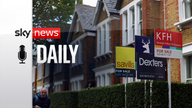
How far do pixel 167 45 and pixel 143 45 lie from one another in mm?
1024

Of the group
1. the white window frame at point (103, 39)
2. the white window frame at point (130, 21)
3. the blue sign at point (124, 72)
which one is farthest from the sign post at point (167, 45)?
the white window frame at point (103, 39)

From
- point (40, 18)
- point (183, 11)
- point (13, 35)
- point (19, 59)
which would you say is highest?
point (183, 11)

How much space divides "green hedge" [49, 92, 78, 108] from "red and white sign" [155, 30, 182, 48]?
7.75m

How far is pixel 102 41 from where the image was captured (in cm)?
1161

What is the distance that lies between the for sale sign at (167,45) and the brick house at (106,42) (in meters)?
3.73

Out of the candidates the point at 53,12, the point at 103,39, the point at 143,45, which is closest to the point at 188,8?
the point at 143,45

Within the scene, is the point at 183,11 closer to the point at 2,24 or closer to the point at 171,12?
the point at 171,12

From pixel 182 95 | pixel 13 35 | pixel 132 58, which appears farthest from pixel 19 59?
pixel 132 58

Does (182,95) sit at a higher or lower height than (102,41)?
lower

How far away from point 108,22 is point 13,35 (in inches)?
323

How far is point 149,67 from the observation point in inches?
273

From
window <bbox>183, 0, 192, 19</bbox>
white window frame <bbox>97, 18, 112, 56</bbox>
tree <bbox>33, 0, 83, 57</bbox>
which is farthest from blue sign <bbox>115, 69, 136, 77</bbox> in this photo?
tree <bbox>33, 0, 83, 57</bbox>

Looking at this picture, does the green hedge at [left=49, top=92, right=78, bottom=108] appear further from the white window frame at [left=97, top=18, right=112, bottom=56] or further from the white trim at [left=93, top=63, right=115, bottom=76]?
the white window frame at [left=97, top=18, right=112, bottom=56]

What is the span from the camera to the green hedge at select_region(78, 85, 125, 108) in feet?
31.1
